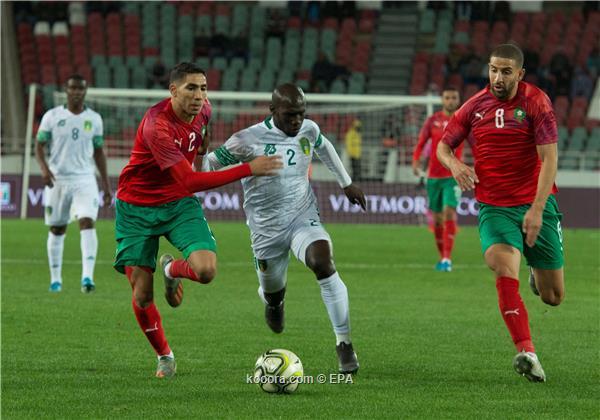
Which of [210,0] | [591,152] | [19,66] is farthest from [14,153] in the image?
[591,152]

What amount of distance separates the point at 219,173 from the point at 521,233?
7.52 ft

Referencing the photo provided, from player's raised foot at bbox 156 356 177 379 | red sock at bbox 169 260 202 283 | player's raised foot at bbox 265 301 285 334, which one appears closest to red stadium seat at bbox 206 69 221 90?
player's raised foot at bbox 265 301 285 334

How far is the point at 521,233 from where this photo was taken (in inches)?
339

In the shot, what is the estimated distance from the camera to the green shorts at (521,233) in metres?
8.53

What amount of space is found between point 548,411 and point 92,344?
165 inches

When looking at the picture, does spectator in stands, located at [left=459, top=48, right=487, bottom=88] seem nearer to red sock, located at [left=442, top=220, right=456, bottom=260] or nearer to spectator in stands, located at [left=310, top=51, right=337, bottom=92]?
spectator in stands, located at [left=310, top=51, right=337, bottom=92]

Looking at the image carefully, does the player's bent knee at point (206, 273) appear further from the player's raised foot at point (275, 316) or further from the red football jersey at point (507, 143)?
the red football jersey at point (507, 143)

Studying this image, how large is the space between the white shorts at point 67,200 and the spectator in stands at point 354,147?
1605 cm

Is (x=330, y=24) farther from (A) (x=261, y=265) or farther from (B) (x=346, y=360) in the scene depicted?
(B) (x=346, y=360)

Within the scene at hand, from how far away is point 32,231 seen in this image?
79.8ft

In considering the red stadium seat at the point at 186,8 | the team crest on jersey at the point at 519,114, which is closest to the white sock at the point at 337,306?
the team crest on jersey at the point at 519,114

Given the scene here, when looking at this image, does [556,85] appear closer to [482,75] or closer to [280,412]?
[482,75]

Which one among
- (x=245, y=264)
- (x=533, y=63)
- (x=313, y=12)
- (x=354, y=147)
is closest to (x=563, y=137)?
(x=533, y=63)

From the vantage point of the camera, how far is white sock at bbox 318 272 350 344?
8.40m
